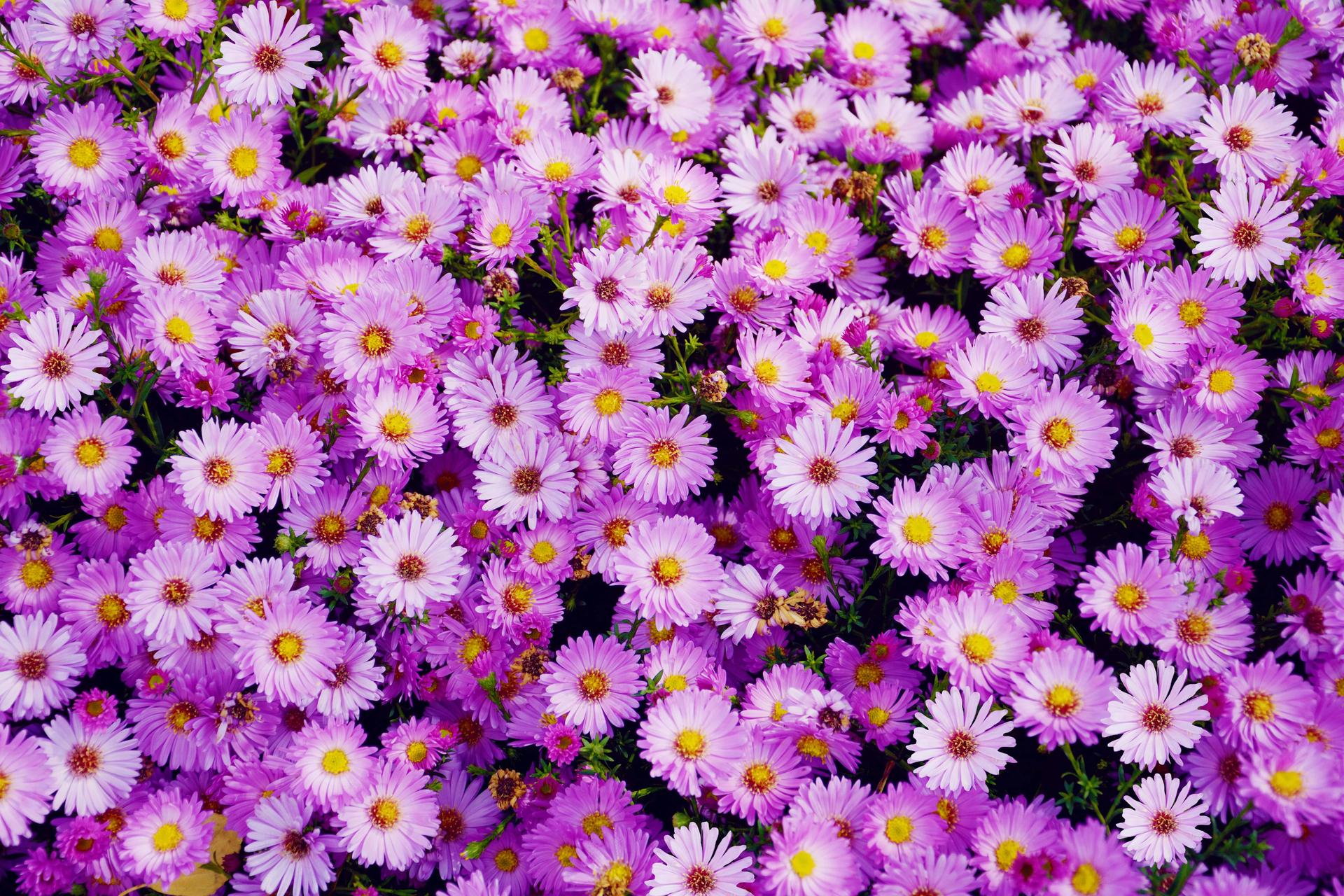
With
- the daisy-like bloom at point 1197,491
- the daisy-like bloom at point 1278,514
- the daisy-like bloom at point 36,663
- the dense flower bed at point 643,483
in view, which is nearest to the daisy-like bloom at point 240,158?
the dense flower bed at point 643,483

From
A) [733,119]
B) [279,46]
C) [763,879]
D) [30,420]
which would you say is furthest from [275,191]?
[763,879]

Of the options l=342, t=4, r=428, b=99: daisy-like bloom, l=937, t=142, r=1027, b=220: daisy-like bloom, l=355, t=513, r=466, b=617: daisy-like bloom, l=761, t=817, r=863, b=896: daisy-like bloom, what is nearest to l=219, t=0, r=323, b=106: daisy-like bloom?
l=342, t=4, r=428, b=99: daisy-like bloom

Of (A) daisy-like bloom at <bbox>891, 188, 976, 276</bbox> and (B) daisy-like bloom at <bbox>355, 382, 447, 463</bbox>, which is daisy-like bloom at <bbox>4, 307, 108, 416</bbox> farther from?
(A) daisy-like bloom at <bbox>891, 188, 976, 276</bbox>

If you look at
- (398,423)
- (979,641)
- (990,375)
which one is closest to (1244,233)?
(990,375)

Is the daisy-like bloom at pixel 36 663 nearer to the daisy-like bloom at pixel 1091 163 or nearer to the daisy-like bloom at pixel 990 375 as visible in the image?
the daisy-like bloom at pixel 990 375

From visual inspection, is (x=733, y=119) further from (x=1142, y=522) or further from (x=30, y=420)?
(x=30, y=420)
